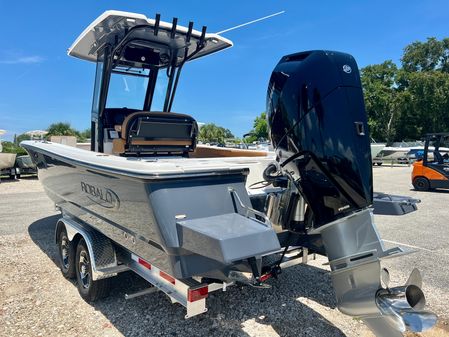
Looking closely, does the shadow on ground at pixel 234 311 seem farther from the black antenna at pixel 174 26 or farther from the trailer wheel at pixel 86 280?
the black antenna at pixel 174 26

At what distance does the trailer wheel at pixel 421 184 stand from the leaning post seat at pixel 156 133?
10.2 metres

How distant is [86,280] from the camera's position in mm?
3551

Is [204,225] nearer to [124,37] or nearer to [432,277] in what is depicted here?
[124,37]

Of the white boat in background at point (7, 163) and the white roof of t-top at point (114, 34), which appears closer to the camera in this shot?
the white roof of t-top at point (114, 34)

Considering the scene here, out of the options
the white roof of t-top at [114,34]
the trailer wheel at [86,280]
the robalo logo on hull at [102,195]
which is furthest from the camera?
the white roof of t-top at [114,34]

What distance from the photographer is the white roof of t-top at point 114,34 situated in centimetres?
364

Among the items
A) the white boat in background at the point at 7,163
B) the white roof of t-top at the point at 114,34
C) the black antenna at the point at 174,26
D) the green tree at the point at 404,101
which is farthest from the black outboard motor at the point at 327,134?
the green tree at the point at 404,101

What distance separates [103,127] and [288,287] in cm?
278

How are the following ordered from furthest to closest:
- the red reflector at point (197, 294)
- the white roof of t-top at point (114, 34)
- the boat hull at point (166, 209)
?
the white roof of t-top at point (114, 34) < the red reflector at point (197, 294) < the boat hull at point (166, 209)

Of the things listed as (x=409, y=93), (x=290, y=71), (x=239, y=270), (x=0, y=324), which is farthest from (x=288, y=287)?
(x=409, y=93)

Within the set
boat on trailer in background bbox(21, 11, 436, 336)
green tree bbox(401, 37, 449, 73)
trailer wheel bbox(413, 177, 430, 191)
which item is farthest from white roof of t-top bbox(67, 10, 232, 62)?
green tree bbox(401, 37, 449, 73)

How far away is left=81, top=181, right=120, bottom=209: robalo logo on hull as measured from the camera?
2668 mm

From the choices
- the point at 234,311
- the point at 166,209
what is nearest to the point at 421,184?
the point at 234,311

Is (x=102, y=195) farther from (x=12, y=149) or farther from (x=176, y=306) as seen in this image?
(x=12, y=149)
